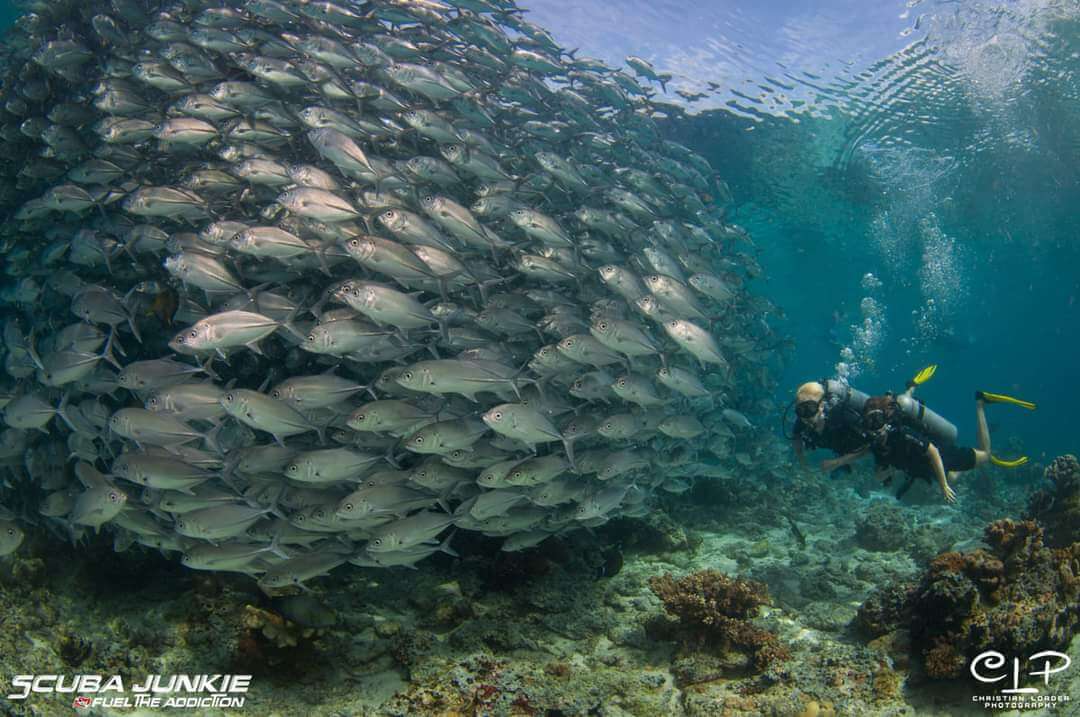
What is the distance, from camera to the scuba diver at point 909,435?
6.55 meters

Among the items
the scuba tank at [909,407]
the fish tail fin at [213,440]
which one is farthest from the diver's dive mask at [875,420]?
the fish tail fin at [213,440]

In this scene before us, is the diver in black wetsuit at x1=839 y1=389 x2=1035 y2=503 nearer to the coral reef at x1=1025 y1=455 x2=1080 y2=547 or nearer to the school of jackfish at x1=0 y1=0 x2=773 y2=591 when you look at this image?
the coral reef at x1=1025 y1=455 x2=1080 y2=547

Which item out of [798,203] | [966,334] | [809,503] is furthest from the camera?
[966,334]

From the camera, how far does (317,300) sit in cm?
610

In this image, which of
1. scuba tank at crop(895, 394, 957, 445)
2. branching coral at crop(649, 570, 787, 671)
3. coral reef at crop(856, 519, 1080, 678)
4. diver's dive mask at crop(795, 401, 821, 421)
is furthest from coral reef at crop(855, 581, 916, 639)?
scuba tank at crop(895, 394, 957, 445)

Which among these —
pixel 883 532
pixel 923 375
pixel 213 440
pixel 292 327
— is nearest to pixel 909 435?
pixel 923 375

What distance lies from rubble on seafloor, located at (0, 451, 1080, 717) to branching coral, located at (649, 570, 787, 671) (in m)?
0.04

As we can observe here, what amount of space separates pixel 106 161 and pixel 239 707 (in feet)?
20.7

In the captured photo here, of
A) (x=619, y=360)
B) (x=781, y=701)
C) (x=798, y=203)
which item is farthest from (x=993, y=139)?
(x=781, y=701)

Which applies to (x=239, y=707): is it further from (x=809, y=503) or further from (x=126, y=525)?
(x=809, y=503)

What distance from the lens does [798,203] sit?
29000mm

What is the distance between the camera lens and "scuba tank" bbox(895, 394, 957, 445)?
275 inches

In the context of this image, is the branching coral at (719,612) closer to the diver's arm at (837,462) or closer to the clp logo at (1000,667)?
the clp logo at (1000,667)

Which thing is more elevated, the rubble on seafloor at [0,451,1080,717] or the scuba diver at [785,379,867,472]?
the scuba diver at [785,379,867,472]
